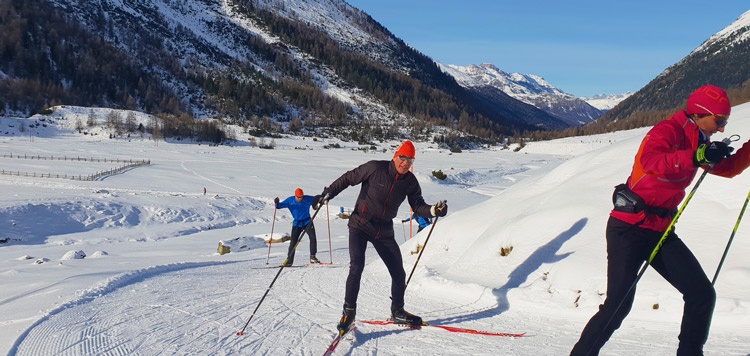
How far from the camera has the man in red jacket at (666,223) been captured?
376cm

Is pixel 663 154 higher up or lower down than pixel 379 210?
higher up

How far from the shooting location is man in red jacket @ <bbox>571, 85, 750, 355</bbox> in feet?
12.3

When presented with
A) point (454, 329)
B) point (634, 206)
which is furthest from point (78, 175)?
point (634, 206)

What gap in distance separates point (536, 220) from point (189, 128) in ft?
368

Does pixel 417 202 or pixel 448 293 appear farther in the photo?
pixel 448 293

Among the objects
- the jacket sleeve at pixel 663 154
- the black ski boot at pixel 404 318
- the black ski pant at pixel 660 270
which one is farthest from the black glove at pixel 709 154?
the black ski boot at pixel 404 318

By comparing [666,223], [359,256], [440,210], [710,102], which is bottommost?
[359,256]

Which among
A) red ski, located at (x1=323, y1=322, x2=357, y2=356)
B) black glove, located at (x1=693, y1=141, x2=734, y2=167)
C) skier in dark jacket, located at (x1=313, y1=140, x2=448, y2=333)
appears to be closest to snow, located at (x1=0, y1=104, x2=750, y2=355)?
red ski, located at (x1=323, y1=322, x2=357, y2=356)

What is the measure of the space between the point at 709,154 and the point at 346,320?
3826 millimetres

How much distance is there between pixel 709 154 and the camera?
3375 mm

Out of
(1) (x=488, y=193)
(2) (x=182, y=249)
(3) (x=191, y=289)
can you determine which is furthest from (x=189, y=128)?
(3) (x=191, y=289)

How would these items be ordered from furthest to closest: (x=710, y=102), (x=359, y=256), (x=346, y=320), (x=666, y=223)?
(x=359, y=256), (x=346, y=320), (x=666, y=223), (x=710, y=102)

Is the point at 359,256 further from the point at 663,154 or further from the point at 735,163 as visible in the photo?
the point at 735,163

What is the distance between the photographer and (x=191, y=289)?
8.08 m
